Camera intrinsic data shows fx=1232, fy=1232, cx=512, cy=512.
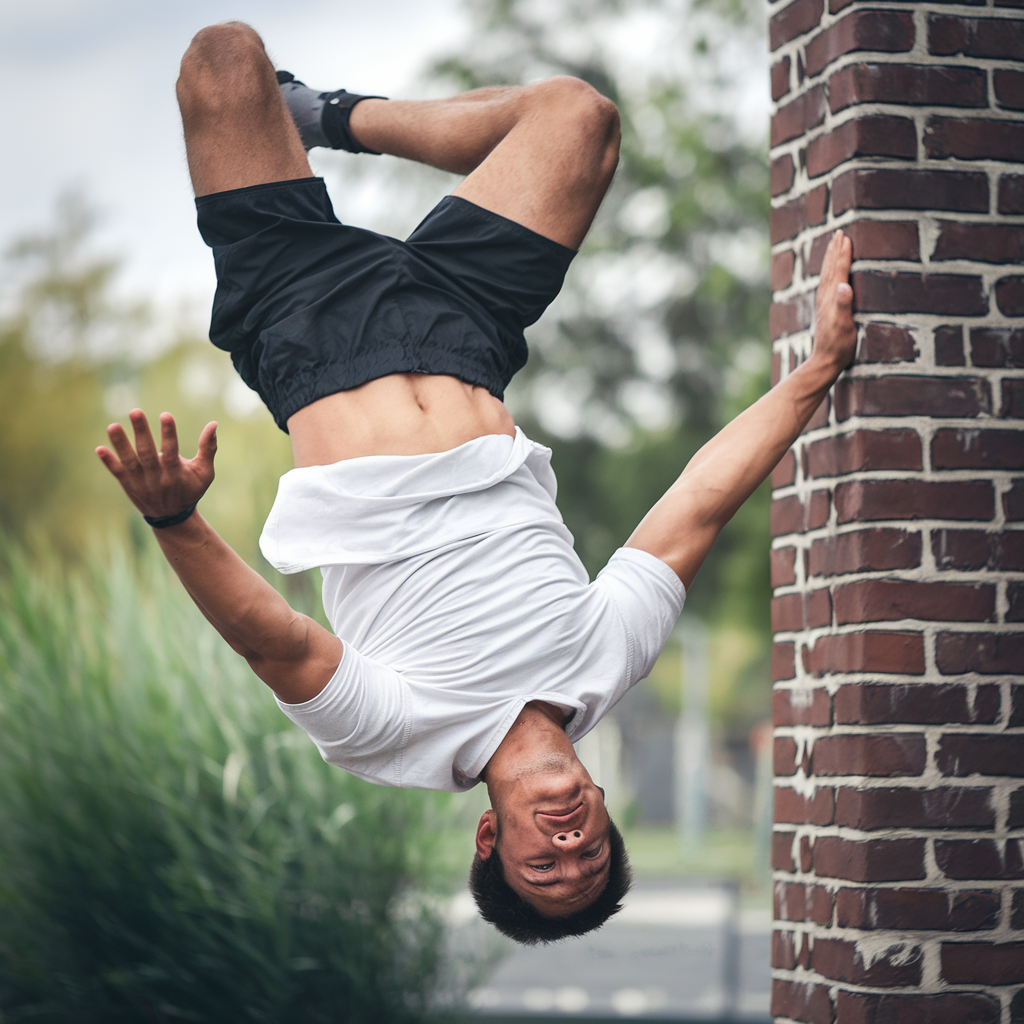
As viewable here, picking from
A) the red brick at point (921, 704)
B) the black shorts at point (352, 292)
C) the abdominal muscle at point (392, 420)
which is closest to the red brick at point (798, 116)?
the black shorts at point (352, 292)

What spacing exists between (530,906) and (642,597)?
695 millimetres

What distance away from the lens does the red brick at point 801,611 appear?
2.90 meters

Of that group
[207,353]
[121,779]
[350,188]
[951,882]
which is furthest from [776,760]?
[207,353]

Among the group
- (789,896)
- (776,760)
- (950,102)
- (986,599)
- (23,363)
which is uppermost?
(23,363)

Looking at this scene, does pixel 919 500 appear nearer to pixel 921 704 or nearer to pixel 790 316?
pixel 921 704

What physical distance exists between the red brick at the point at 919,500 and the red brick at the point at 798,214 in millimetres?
677

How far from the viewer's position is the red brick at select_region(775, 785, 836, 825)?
2.82 metres

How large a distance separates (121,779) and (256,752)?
0.53 meters

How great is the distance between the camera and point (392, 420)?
2.56 meters

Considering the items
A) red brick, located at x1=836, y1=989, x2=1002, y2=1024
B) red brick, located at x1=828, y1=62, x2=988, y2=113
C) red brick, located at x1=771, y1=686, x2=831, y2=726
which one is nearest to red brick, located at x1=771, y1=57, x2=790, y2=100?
red brick, located at x1=828, y1=62, x2=988, y2=113

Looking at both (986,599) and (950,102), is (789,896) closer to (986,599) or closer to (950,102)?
(986,599)

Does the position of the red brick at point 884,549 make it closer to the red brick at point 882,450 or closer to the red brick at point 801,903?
the red brick at point 882,450

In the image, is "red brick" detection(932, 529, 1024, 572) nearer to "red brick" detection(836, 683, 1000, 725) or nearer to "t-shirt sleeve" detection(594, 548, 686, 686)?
"red brick" detection(836, 683, 1000, 725)

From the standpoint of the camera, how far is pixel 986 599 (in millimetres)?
2758
